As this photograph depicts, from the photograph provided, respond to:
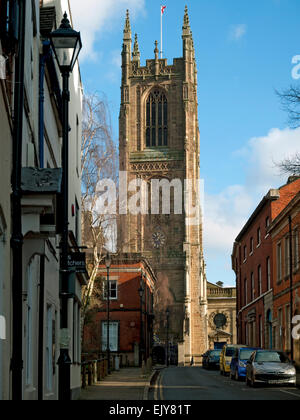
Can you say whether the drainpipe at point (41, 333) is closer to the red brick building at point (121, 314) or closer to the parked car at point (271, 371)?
the parked car at point (271, 371)

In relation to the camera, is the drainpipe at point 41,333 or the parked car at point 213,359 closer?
the drainpipe at point 41,333

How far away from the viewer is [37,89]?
13.7 m

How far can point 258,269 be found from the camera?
4906 centimetres

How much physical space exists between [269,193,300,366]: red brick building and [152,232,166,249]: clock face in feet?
173

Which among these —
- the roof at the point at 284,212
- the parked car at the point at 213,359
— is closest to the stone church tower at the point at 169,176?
the parked car at the point at 213,359

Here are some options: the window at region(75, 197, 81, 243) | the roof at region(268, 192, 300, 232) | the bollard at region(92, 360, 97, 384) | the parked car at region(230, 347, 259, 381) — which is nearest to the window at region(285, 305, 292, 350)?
the roof at region(268, 192, 300, 232)

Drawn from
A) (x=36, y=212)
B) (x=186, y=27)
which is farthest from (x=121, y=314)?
(x=186, y=27)

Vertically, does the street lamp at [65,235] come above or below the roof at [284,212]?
below

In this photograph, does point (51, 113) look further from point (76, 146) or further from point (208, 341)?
point (208, 341)

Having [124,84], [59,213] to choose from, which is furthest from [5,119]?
[124,84]

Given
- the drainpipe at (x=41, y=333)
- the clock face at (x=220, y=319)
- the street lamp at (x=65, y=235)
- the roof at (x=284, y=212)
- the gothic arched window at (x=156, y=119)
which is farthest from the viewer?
the clock face at (x=220, y=319)

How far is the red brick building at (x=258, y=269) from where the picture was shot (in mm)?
43625

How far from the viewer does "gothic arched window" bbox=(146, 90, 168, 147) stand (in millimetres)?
99562

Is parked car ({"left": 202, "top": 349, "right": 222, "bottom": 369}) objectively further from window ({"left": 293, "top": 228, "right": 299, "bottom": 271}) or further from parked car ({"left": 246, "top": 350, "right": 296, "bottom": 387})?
parked car ({"left": 246, "top": 350, "right": 296, "bottom": 387})
